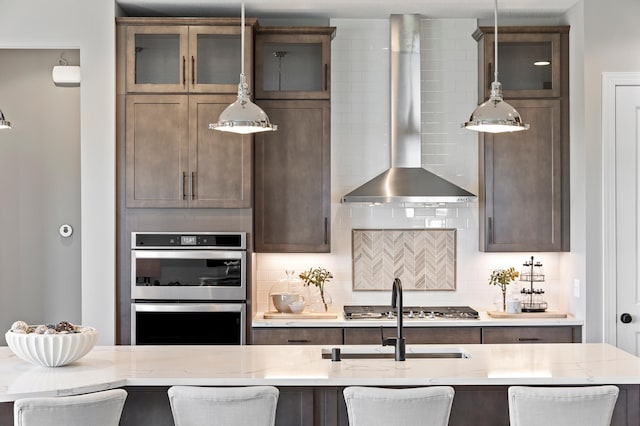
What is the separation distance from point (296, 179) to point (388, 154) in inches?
28.4

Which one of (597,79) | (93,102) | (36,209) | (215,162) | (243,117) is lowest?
(36,209)

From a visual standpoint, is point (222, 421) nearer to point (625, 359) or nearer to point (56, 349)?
point (56, 349)

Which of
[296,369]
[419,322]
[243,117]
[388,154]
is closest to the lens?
[296,369]

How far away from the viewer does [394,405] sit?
8.66ft

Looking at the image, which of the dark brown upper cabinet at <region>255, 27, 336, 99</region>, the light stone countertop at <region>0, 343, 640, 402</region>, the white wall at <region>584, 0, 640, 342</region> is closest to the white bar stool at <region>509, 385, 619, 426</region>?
the light stone countertop at <region>0, 343, 640, 402</region>

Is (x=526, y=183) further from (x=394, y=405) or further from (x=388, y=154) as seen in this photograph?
(x=394, y=405)

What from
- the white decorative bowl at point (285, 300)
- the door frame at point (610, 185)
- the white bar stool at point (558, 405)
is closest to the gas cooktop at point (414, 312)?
the white decorative bowl at point (285, 300)

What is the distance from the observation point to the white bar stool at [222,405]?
267 centimetres

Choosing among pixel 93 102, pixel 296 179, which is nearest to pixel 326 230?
pixel 296 179

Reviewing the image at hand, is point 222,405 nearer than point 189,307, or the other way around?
point 222,405

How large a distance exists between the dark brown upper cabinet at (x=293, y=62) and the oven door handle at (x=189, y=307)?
1437 millimetres

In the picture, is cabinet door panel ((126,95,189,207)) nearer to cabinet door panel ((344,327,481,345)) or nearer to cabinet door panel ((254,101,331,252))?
cabinet door panel ((254,101,331,252))

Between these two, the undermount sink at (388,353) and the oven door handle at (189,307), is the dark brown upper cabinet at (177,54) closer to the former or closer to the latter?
the oven door handle at (189,307)

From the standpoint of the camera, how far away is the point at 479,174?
5.23 m
